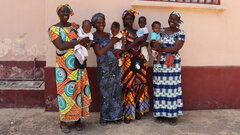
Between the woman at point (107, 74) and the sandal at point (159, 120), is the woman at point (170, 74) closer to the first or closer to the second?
the sandal at point (159, 120)

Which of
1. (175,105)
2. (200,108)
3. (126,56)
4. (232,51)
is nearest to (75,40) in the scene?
(126,56)

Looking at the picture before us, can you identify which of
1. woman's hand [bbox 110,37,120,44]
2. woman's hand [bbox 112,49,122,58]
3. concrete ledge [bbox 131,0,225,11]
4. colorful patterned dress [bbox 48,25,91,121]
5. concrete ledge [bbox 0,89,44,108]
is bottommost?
concrete ledge [bbox 0,89,44,108]

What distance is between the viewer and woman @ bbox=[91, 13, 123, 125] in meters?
3.80

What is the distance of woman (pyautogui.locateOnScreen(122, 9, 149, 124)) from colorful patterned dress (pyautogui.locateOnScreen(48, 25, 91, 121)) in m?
0.74

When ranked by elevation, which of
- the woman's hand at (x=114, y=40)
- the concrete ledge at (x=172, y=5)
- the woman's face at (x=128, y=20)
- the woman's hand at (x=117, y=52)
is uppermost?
the concrete ledge at (x=172, y=5)

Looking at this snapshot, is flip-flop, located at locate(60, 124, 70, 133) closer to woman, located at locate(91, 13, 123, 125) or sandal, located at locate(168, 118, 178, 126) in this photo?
woman, located at locate(91, 13, 123, 125)

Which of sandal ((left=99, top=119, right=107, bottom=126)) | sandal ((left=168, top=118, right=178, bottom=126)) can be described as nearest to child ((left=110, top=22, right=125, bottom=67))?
sandal ((left=99, top=119, right=107, bottom=126))

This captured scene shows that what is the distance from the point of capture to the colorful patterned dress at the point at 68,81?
11.8 feet

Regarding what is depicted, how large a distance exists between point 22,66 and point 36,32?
78 cm

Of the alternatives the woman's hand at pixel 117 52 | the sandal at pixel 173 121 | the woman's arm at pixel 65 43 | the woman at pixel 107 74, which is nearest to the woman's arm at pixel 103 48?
the woman at pixel 107 74

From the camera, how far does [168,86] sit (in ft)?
13.3

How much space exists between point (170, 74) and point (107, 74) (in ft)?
3.33

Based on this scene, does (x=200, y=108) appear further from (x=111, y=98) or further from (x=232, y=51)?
(x=111, y=98)

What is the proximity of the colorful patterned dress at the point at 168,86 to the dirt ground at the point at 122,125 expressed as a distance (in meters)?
0.24
